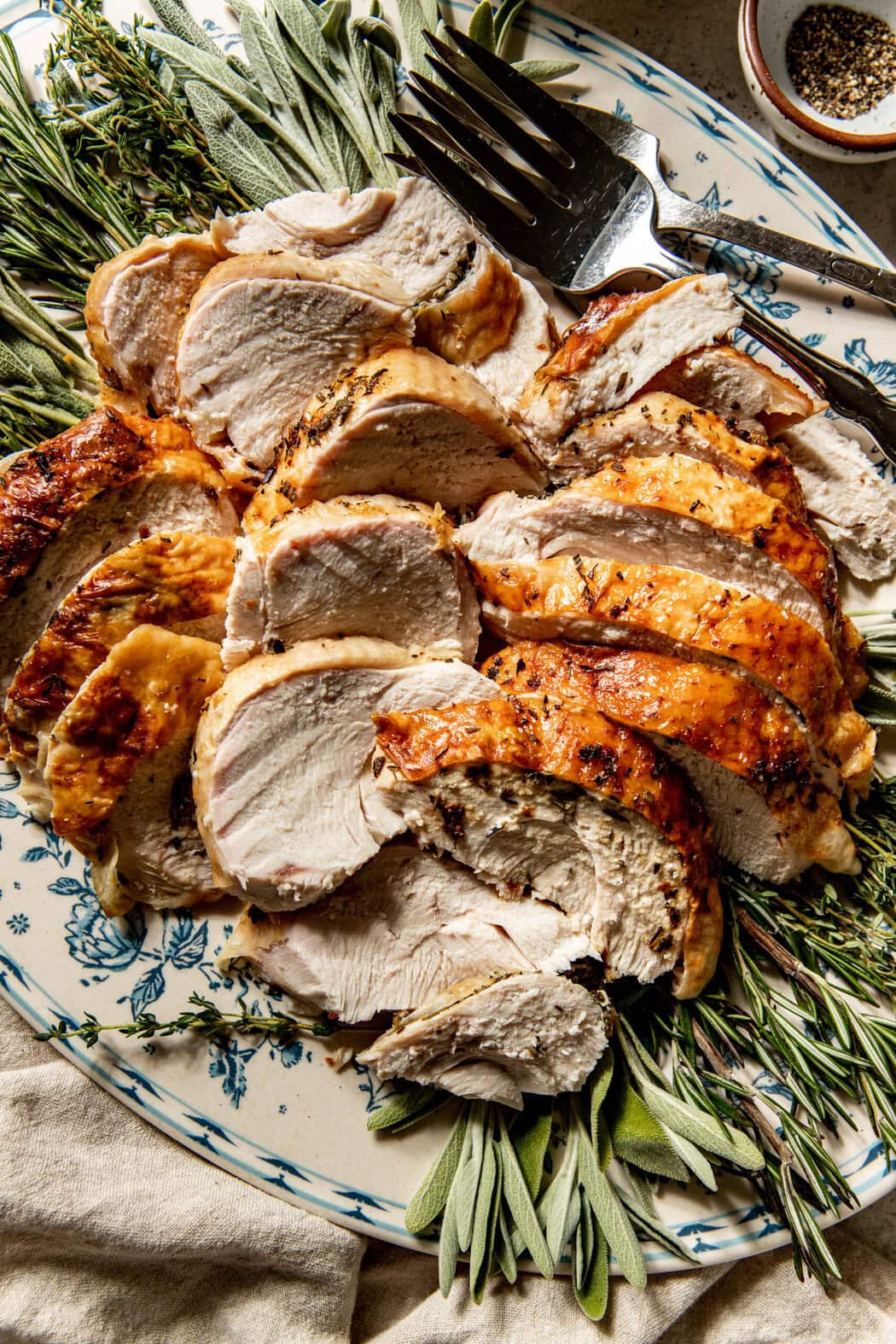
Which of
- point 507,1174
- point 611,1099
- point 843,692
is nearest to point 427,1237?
point 507,1174

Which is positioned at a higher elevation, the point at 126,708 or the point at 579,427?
the point at 579,427

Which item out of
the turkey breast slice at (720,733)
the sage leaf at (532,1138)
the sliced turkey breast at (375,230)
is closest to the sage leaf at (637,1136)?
the sage leaf at (532,1138)

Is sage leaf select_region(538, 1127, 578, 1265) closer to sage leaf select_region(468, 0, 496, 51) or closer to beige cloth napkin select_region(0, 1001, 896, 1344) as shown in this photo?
beige cloth napkin select_region(0, 1001, 896, 1344)

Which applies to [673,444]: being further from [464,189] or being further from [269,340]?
[269,340]

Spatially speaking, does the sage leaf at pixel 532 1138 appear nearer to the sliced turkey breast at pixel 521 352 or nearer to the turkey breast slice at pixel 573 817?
the turkey breast slice at pixel 573 817

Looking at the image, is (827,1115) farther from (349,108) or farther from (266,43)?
(266,43)

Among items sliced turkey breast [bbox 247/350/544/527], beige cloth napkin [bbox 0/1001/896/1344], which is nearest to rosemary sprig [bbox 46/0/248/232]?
sliced turkey breast [bbox 247/350/544/527]
